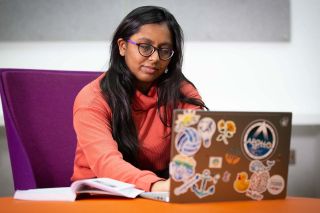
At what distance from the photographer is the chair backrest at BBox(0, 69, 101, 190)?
5.13ft

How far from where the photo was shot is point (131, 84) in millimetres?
1609

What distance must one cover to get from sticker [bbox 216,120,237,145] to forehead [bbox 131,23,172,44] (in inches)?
25.8

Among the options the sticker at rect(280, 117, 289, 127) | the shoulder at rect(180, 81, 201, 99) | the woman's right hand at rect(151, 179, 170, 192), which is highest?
the shoulder at rect(180, 81, 201, 99)

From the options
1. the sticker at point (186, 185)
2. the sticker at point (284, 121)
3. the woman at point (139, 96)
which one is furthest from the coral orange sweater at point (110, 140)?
the sticker at point (284, 121)

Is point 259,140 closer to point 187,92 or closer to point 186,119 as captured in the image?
point 186,119

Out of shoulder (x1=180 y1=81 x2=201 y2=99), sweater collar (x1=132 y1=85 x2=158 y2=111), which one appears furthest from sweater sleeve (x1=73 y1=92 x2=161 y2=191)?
shoulder (x1=180 y1=81 x2=201 y2=99)

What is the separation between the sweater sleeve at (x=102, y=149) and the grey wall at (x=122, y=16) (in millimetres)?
1005

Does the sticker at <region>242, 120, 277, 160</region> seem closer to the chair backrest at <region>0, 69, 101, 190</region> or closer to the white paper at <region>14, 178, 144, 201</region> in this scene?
the white paper at <region>14, 178, 144, 201</region>

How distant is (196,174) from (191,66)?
164 cm

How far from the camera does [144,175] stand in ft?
3.87

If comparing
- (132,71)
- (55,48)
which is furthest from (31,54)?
(132,71)

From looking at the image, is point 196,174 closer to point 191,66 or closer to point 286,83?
point 191,66

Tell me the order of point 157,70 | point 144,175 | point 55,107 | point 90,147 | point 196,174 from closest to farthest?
point 196,174 → point 144,175 → point 90,147 → point 157,70 → point 55,107

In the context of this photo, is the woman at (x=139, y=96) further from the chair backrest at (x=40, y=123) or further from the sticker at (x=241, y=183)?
the sticker at (x=241, y=183)
